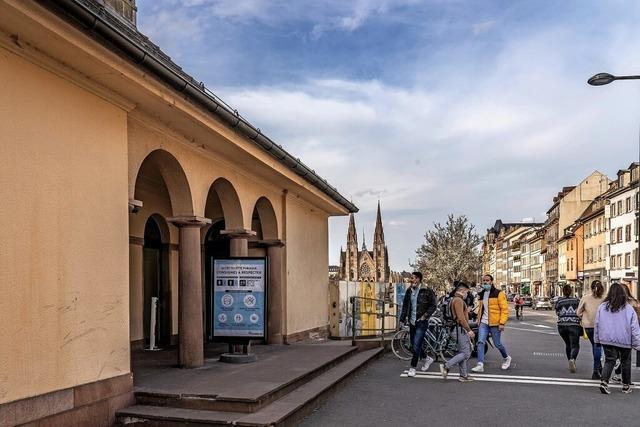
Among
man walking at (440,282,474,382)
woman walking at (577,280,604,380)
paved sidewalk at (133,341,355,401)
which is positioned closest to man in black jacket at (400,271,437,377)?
man walking at (440,282,474,382)

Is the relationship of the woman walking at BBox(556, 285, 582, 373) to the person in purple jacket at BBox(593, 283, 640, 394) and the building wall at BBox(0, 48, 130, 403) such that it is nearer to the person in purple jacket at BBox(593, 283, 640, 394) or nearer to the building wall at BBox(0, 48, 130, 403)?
the person in purple jacket at BBox(593, 283, 640, 394)

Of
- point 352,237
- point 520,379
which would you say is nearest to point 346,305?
point 520,379

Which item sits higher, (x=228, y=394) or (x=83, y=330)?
(x=83, y=330)

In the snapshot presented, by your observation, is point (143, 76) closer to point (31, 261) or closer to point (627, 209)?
point (31, 261)

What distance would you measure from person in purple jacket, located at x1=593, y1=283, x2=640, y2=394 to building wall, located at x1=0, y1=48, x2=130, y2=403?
24.0 ft

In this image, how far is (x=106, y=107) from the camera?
25.9 ft

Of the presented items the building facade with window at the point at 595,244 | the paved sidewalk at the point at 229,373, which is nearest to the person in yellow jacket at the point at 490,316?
the paved sidewalk at the point at 229,373

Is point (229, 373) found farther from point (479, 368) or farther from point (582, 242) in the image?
point (582, 242)

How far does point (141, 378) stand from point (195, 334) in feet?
4.41

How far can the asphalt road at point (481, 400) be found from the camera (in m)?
8.24

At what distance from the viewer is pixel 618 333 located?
10352 millimetres

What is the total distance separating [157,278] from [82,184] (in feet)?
24.5

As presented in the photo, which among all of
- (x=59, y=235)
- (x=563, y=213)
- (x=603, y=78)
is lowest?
(x=59, y=235)

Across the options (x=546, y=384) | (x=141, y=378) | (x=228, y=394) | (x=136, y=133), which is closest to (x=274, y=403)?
(x=228, y=394)
